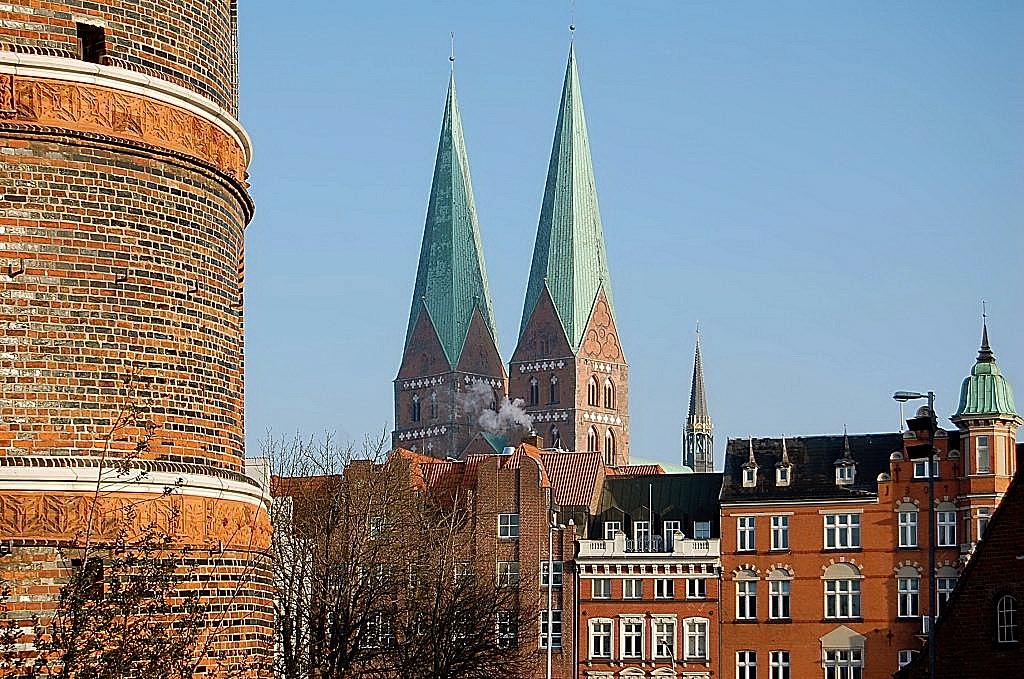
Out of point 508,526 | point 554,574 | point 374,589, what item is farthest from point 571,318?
point 374,589

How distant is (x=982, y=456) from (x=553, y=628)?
17.9 m

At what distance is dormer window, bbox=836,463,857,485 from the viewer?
2857 inches

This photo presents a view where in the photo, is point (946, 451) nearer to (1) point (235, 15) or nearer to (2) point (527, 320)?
(1) point (235, 15)

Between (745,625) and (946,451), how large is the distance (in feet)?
33.5

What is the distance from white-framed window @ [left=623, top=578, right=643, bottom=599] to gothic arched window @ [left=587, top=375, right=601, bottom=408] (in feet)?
305

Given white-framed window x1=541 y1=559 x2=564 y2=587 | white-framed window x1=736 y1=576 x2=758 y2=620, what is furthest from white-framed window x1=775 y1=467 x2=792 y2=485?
white-framed window x1=541 y1=559 x2=564 y2=587

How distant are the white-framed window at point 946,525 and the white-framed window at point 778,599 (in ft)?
19.9

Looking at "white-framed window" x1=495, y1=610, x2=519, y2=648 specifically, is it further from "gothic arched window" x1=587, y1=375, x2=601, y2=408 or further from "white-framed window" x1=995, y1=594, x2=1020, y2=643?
"gothic arched window" x1=587, y1=375, x2=601, y2=408

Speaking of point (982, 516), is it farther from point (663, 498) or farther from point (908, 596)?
point (663, 498)

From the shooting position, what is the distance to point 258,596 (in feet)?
50.1

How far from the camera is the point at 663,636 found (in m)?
72.4

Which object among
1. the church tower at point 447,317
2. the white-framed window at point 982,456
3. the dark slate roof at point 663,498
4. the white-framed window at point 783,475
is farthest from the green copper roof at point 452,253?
the white-framed window at point 982,456

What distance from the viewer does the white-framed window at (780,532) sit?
72438 millimetres

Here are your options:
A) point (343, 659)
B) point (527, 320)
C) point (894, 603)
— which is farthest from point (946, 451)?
point (527, 320)
